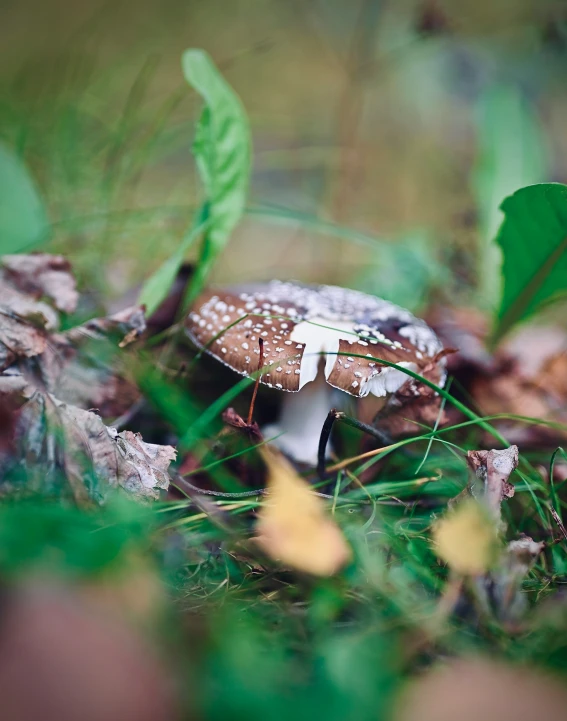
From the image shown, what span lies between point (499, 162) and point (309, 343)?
4.24 feet

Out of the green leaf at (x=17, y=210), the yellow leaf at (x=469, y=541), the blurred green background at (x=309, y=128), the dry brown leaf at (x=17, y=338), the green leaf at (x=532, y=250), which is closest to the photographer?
the yellow leaf at (x=469, y=541)

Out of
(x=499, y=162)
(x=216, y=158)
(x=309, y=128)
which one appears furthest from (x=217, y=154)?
(x=309, y=128)

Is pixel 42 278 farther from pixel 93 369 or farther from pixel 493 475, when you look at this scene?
pixel 493 475

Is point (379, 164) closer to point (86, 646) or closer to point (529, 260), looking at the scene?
point (529, 260)

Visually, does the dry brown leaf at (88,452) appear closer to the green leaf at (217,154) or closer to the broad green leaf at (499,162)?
the green leaf at (217,154)

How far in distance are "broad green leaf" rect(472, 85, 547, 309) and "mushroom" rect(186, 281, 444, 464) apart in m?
0.80

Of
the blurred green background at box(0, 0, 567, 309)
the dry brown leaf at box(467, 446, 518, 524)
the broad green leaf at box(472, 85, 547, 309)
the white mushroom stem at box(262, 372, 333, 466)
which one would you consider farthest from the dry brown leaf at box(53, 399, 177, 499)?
the broad green leaf at box(472, 85, 547, 309)

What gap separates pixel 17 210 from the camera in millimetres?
1333

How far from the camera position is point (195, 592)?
2.28 feet

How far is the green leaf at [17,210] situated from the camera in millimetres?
1308

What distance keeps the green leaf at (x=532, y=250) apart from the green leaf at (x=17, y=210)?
1.05m

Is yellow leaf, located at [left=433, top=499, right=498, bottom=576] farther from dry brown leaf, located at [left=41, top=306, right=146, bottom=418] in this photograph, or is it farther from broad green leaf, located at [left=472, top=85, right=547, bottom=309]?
broad green leaf, located at [left=472, top=85, right=547, bottom=309]

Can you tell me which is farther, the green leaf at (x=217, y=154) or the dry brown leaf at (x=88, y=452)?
the green leaf at (x=217, y=154)

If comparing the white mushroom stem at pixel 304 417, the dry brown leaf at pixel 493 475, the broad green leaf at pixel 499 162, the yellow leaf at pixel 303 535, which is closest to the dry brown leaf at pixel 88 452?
the yellow leaf at pixel 303 535
